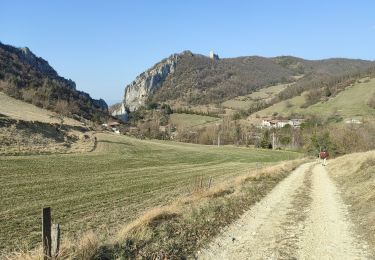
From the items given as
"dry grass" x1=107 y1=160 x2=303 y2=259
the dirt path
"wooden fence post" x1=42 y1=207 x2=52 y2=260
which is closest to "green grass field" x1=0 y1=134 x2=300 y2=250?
"dry grass" x1=107 y1=160 x2=303 y2=259

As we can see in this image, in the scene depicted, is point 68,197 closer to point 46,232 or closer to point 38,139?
point 46,232

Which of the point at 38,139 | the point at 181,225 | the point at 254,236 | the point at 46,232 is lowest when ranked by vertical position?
the point at 254,236

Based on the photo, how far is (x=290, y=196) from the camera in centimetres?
2467

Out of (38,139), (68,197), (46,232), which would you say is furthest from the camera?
(38,139)

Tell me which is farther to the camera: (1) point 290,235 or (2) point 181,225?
(2) point 181,225

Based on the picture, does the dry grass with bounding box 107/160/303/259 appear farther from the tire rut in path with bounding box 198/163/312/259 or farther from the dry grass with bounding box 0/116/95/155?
the dry grass with bounding box 0/116/95/155

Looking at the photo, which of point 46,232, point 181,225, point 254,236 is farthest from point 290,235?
point 46,232

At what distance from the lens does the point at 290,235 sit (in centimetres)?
1441

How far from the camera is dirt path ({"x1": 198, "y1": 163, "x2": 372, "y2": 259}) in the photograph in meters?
12.2

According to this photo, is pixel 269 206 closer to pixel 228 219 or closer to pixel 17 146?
pixel 228 219

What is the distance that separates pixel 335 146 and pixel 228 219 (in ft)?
326

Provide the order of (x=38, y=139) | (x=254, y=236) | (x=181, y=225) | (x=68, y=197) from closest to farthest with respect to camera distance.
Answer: (x=254, y=236) → (x=181, y=225) → (x=68, y=197) → (x=38, y=139)

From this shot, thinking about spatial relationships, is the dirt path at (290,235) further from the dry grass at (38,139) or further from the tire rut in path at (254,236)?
the dry grass at (38,139)

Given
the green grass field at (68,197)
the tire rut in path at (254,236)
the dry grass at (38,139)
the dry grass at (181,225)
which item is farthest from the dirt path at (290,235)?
the dry grass at (38,139)
